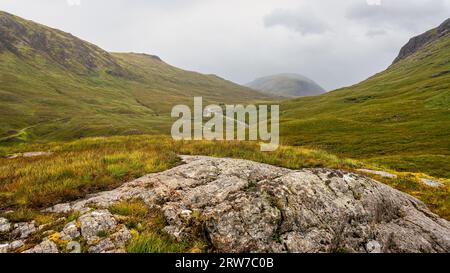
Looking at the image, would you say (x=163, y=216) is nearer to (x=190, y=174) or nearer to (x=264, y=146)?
(x=190, y=174)

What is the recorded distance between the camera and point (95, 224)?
7418 millimetres

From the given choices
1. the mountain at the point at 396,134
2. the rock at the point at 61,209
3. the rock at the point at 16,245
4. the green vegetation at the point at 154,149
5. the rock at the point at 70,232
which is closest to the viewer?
the rock at the point at 16,245

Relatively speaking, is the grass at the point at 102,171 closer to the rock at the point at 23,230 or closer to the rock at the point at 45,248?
the rock at the point at 23,230

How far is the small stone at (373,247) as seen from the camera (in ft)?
28.6

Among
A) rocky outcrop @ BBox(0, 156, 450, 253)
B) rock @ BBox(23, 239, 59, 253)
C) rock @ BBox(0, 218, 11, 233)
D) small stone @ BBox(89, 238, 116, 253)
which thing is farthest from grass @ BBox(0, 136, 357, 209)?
small stone @ BBox(89, 238, 116, 253)

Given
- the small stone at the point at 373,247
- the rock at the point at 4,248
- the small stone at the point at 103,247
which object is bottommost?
the small stone at the point at 373,247

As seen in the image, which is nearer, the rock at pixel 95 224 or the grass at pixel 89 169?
the rock at pixel 95 224

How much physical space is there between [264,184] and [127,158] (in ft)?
24.1

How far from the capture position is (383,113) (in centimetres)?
9506

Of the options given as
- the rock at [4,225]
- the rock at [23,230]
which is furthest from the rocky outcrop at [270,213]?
the rock at [4,225]

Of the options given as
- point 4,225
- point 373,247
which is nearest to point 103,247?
point 4,225

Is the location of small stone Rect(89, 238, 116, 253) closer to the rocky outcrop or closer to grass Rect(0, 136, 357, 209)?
the rocky outcrop

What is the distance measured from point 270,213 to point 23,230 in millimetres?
6871
